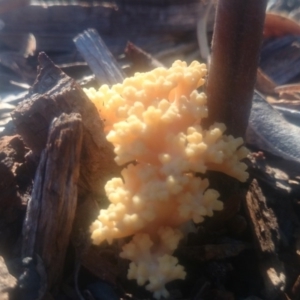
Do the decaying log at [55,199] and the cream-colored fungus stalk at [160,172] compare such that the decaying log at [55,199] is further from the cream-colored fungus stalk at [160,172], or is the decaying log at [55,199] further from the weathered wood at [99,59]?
the weathered wood at [99,59]

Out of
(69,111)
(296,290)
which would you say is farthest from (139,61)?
(296,290)

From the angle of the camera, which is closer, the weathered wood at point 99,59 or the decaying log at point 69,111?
the decaying log at point 69,111

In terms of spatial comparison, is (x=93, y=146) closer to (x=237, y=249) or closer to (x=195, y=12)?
(x=237, y=249)

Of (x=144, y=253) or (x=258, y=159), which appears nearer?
A: (x=144, y=253)

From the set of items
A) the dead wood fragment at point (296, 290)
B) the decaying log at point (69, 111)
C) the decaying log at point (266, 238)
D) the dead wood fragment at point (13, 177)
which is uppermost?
the decaying log at point (69, 111)

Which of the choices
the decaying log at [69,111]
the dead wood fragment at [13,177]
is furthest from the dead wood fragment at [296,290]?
the dead wood fragment at [13,177]

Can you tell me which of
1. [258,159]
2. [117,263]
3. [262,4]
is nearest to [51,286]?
[117,263]

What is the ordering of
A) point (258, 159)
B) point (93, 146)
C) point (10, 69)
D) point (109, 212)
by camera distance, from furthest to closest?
1. point (10, 69)
2. point (258, 159)
3. point (93, 146)
4. point (109, 212)
